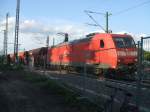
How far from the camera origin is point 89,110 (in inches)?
469

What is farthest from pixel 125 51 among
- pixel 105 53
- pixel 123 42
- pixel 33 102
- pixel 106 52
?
pixel 33 102

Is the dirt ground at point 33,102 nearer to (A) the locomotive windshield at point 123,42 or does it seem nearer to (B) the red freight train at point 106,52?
(B) the red freight train at point 106,52

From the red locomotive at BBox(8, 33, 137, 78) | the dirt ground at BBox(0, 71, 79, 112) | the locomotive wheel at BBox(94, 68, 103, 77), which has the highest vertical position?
the red locomotive at BBox(8, 33, 137, 78)

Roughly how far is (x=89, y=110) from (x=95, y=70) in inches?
707

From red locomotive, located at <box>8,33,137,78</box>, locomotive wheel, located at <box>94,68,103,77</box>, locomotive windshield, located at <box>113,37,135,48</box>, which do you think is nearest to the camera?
red locomotive, located at <box>8,33,137,78</box>

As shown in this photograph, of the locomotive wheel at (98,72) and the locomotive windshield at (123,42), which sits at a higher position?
the locomotive windshield at (123,42)

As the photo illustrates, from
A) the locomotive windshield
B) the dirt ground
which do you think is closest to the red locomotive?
the locomotive windshield

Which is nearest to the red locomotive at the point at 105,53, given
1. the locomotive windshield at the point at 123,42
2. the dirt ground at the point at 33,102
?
the locomotive windshield at the point at 123,42

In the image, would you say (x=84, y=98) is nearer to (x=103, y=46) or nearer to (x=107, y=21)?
(x=103, y=46)

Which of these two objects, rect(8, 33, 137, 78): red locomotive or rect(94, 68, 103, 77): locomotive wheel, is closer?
rect(8, 33, 137, 78): red locomotive

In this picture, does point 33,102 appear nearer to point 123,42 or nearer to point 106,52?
point 106,52

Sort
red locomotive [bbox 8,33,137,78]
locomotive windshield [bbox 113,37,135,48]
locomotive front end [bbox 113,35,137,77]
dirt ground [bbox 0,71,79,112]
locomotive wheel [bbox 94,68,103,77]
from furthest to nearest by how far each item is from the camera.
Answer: locomotive wheel [bbox 94,68,103,77], locomotive windshield [bbox 113,37,135,48], red locomotive [bbox 8,33,137,78], locomotive front end [bbox 113,35,137,77], dirt ground [bbox 0,71,79,112]

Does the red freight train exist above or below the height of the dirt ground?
above

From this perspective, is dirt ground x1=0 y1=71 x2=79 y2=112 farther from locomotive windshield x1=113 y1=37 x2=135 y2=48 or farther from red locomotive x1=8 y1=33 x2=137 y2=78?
locomotive windshield x1=113 y1=37 x2=135 y2=48
